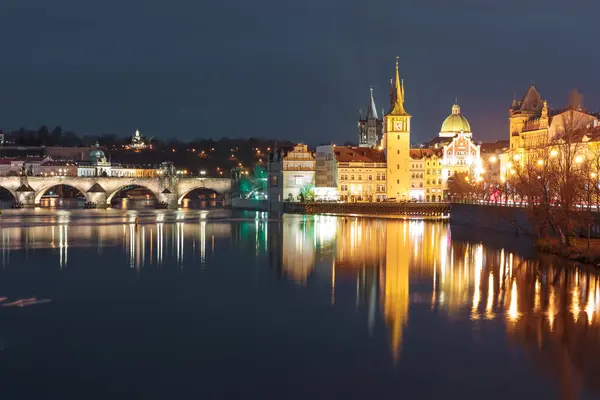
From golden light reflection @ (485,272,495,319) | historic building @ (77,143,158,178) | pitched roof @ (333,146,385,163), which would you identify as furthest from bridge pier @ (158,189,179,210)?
golden light reflection @ (485,272,495,319)

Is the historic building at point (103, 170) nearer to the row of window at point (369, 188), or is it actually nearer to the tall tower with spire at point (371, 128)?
the tall tower with spire at point (371, 128)

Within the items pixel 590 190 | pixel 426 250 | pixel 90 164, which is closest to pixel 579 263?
pixel 590 190

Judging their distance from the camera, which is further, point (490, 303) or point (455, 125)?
point (455, 125)

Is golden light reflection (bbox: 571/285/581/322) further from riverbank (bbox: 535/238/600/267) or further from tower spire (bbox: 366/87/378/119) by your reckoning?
tower spire (bbox: 366/87/378/119)

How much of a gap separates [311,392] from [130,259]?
88.8ft

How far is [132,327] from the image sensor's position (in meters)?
25.5

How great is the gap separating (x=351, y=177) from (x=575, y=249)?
6601 cm

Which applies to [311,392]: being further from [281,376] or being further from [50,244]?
[50,244]

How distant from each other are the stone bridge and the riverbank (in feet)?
267

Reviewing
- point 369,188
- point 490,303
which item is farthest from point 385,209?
point 490,303

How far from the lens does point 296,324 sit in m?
26.2

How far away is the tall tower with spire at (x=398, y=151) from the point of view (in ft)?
352

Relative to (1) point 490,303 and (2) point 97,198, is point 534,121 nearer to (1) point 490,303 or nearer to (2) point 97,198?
(2) point 97,198

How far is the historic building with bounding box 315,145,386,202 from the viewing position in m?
107
